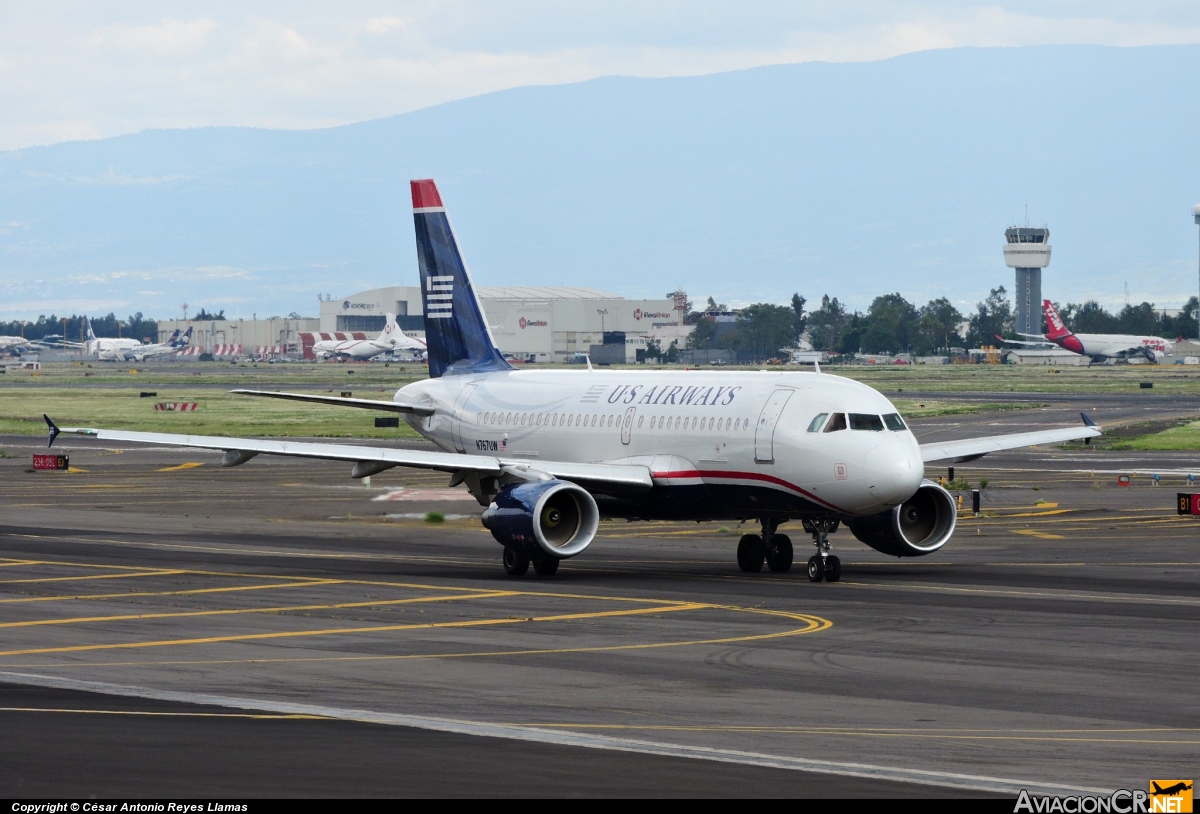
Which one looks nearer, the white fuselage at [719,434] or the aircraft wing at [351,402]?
the white fuselage at [719,434]

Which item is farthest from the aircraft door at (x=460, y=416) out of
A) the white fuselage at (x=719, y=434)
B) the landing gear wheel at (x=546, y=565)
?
the landing gear wheel at (x=546, y=565)

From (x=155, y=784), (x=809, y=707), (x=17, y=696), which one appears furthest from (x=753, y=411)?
(x=155, y=784)

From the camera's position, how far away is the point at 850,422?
35.3m

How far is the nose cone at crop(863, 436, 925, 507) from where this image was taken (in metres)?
34.3

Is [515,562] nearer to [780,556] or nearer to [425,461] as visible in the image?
[425,461]

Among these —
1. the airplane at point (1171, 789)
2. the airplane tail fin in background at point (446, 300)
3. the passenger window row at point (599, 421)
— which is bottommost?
the airplane at point (1171, 789)

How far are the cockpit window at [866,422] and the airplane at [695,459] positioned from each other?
Answer: 0.03 meters

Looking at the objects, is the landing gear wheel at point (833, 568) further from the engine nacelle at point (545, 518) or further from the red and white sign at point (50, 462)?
the red and white sign at point (50, 462)

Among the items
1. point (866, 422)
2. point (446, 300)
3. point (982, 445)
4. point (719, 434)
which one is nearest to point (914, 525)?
point (982, 445)

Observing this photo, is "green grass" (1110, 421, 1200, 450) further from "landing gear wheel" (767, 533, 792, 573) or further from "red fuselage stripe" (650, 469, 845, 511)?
"red fuselage stripe" (650, 469, 845, 511)

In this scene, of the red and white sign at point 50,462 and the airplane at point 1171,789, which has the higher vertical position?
the airplane at point 1171,789

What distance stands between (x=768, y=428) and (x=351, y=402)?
12.0m

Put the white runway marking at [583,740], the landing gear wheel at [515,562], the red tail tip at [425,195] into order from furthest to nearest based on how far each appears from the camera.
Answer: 1. the red tail tip at [425,195]
2. the landing gear wheel at [515,562]
3. the white runway marking at [583,740]

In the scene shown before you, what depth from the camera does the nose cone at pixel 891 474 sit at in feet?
113
